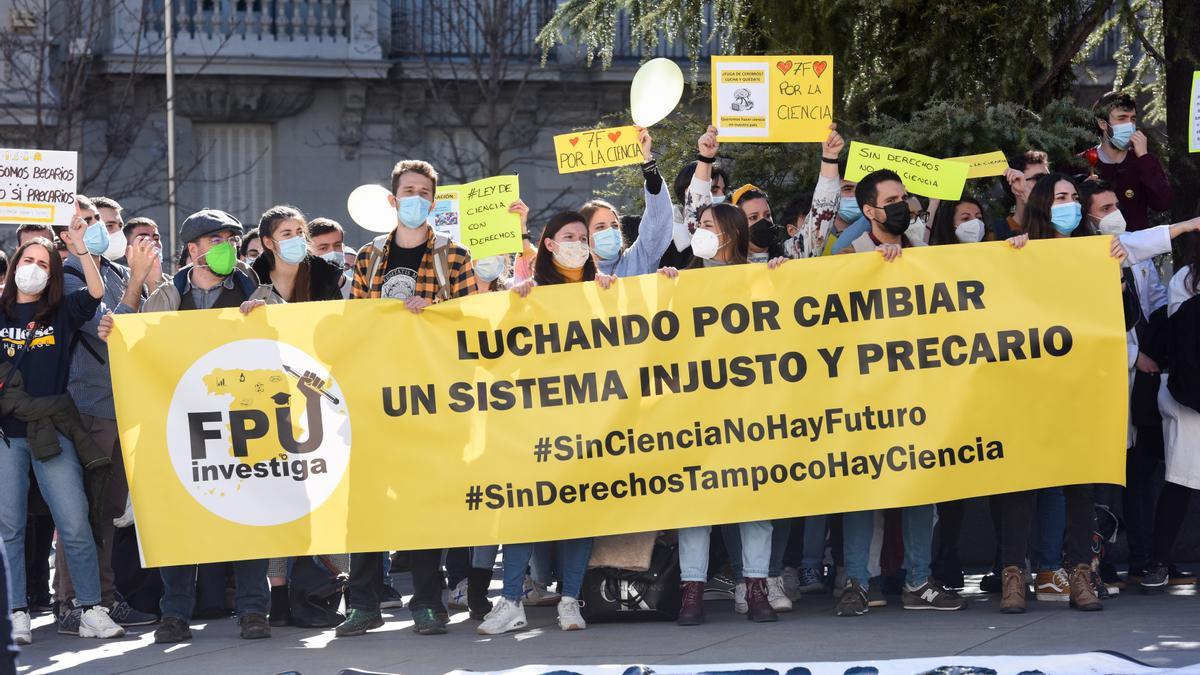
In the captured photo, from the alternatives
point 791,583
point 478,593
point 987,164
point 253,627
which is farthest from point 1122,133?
point 253,627

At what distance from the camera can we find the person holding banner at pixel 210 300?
25.1ft

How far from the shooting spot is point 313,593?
802 centimetres

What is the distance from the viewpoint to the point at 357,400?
764 centimetres

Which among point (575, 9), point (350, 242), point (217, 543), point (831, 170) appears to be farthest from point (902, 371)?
point (350, 242)

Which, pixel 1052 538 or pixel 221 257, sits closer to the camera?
pixel 221 257

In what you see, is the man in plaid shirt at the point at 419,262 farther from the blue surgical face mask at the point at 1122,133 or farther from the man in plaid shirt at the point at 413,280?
the blue surgical face mask at the point at 1122,133

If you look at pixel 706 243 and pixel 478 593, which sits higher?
pixel 706 243

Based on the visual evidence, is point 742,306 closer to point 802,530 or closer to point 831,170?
A: point 831,170

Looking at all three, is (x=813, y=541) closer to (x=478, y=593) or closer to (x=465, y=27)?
(x=478, y=593)

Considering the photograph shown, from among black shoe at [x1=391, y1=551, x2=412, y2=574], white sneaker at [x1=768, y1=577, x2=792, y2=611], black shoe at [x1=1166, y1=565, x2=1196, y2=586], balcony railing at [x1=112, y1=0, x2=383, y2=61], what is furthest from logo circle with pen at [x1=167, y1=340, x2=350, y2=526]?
balcony railing at [x1=112, y1=0, x2=383, y2=61]

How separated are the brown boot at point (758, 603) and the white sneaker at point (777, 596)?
23cm

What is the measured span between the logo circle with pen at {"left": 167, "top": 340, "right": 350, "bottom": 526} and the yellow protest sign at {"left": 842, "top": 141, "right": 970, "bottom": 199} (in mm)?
2615

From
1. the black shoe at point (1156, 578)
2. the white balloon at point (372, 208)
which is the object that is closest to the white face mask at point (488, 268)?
the white balloon at point (372, 208)

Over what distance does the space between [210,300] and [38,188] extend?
1.05m
